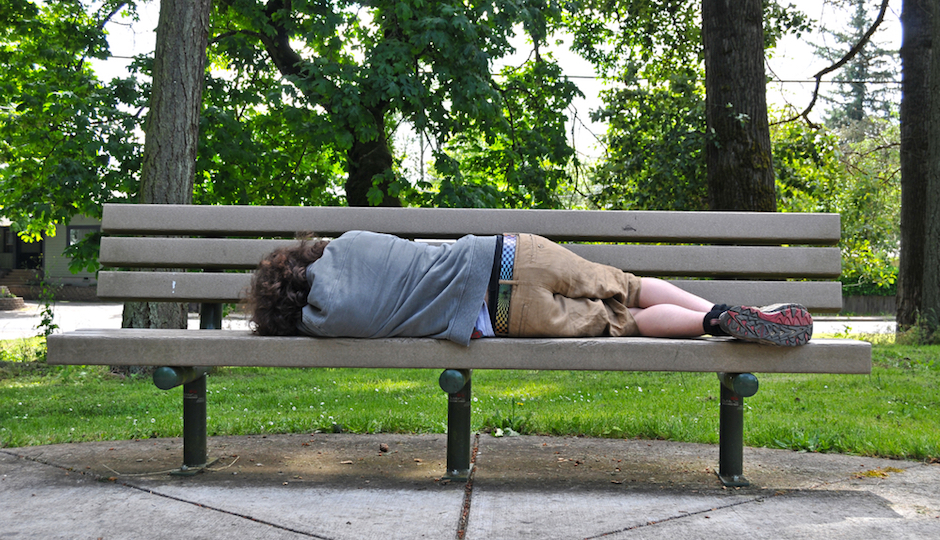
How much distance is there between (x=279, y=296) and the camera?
107 inches

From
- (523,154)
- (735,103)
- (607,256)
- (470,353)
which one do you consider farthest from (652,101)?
(470,353)

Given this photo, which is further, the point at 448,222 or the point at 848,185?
the point at 848,185

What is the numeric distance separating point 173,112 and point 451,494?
15.9ft

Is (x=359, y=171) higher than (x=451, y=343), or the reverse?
(x=359, y=171)

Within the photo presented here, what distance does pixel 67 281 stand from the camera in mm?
30562

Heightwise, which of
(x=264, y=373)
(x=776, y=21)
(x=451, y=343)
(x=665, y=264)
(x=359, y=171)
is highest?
(x=776, y=21)

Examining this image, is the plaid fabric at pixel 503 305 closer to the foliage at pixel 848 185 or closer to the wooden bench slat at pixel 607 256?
the wooden bench slat at pixel 607 256

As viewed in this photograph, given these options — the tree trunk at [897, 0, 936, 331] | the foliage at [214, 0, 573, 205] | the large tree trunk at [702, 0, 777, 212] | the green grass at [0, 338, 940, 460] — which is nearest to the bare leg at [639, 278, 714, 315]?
the green grass at [0, 338, 940, 460]

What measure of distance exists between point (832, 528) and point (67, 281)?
109ft

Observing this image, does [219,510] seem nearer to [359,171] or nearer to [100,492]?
[100,492]

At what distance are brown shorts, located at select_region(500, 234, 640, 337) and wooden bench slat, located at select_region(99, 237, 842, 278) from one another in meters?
0.36

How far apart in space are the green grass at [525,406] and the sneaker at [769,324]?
1278 millimetres

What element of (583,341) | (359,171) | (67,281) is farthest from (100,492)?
(67,281)

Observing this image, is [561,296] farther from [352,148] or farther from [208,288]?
[352,148]
